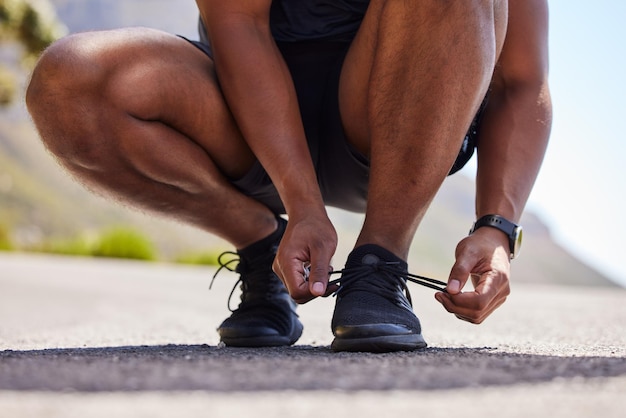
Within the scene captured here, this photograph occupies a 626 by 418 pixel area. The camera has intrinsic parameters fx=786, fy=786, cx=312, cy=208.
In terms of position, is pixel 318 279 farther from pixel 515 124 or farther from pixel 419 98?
pixel 515 124

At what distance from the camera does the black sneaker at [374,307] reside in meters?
1.17

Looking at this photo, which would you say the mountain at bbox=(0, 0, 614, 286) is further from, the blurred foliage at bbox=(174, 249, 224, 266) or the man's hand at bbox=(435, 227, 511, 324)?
the man's hand at bbox=(435, 227, 511, 324)

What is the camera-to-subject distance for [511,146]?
150 cm

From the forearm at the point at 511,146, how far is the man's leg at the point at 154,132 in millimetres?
462

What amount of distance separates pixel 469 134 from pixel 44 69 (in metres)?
0.82

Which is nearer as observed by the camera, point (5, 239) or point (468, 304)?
point (468, 304)

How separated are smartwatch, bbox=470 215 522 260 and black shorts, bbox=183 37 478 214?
223mm

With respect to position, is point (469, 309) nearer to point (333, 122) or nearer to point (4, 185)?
point (333, 122)

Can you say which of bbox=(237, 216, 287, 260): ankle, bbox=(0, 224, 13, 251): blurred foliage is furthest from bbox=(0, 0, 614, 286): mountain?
bbox=(237, 216, 287, 260): ankle

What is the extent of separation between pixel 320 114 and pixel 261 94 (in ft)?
0.73

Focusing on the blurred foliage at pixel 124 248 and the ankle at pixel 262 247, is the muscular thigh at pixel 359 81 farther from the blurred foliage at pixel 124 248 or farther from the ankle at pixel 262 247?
the blurred foliage at pixel 124 248

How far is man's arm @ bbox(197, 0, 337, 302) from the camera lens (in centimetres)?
133

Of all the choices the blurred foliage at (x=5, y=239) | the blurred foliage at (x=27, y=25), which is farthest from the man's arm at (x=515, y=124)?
the blurred foliage at (x=5, y=239)

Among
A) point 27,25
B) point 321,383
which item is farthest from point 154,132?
point 27,25
